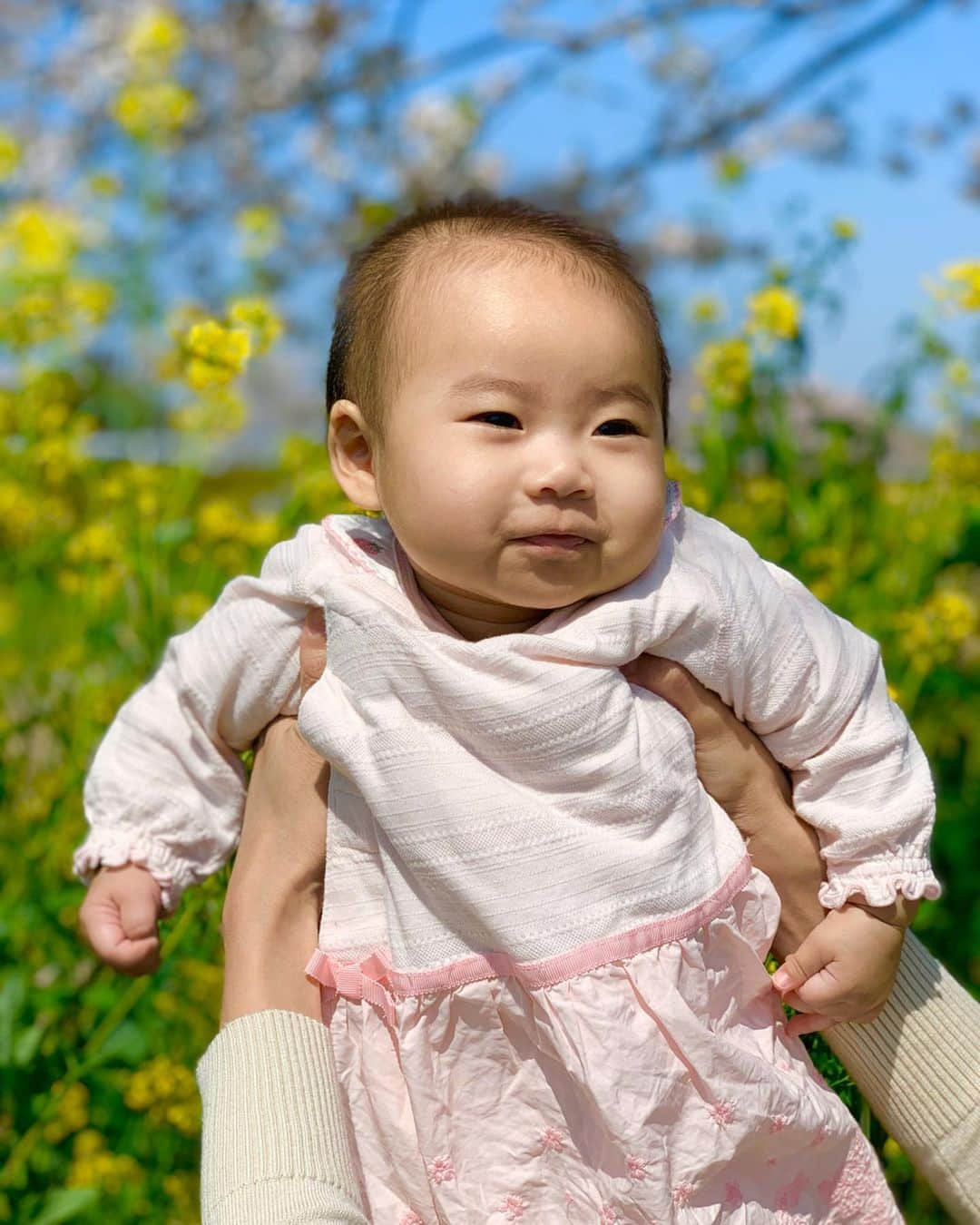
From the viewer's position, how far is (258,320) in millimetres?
1879

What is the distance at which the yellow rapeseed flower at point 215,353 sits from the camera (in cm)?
170

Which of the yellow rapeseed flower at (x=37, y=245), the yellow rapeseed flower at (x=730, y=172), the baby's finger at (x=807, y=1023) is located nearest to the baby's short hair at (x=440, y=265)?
the baby's finger at (x=807, y=1023)

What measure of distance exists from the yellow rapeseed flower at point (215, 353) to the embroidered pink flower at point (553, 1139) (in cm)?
98

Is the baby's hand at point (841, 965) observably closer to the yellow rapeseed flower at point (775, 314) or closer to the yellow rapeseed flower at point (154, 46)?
the yellow rapeseed flower at point (775, 314)


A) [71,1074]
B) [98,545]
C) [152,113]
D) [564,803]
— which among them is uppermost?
[152,113]

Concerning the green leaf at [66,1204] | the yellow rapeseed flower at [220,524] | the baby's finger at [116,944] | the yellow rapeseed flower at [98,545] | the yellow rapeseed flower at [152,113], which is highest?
the yellow rapeseed flower at [152,113]

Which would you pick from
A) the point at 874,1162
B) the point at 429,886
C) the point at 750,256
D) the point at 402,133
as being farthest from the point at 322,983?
the point at 402,133

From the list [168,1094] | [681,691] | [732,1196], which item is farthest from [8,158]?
[732,1196]

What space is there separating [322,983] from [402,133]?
5.91 m

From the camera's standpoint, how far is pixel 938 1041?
4.05ft

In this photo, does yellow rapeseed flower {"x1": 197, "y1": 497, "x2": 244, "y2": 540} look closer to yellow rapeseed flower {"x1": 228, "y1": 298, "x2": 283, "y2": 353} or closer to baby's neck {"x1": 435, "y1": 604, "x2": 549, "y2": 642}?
yellow rapeseed flower {"x1": 228, "y1": 298, "x2": 283, "y2": 353}

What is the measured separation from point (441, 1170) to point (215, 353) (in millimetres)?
998

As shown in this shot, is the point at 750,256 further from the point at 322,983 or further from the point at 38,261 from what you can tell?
the point at 322,983

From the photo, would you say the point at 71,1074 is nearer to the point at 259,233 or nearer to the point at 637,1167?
the point at 637,1167
